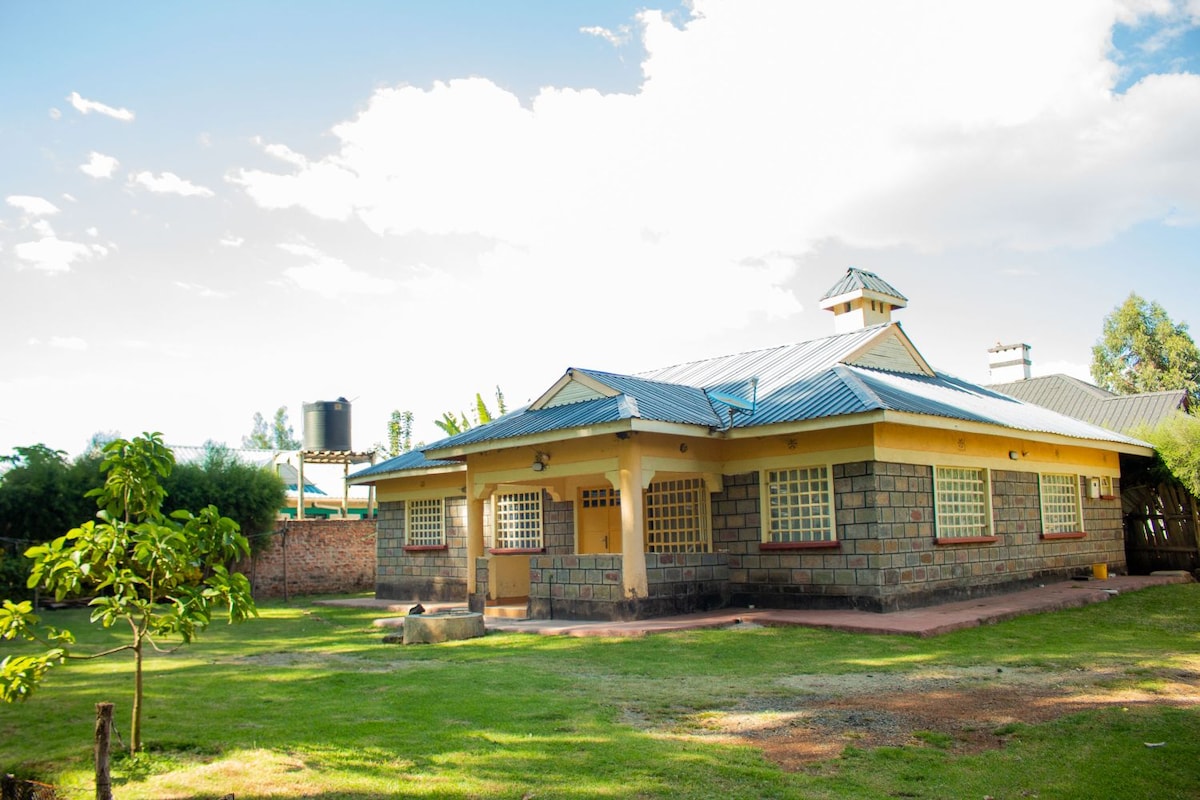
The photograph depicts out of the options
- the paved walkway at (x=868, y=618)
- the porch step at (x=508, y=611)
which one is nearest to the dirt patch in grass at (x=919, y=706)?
the paved walkway at (x=868, y=618)

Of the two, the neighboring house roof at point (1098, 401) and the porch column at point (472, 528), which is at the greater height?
the neighboring house roof at point (1098, 401)

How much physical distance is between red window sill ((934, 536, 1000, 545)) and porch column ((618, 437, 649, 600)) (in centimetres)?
439

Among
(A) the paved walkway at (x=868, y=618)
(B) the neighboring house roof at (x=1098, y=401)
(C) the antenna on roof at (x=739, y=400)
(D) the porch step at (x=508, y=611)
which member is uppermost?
(B) the neighboring house roof at (x=1098, y=401)

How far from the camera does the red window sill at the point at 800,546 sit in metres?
12.4

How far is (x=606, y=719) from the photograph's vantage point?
21.0 feet

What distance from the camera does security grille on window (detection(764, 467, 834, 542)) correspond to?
504 inches

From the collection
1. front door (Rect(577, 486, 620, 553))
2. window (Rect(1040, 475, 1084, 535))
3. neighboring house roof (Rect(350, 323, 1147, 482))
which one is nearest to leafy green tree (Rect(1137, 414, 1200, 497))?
neighboring house roof (Rect(350, 323, 1147, 482))

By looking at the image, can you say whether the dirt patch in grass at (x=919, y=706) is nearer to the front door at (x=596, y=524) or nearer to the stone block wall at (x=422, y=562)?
the front door at (x=596, y=524)

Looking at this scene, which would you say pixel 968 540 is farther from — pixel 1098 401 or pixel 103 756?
pixel 1098 401

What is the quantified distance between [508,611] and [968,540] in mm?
7338

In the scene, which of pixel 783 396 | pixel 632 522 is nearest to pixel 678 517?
pixel 632 522

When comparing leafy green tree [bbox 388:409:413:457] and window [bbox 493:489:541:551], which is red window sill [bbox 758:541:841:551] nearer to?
window [bbox 493:489:541:551]

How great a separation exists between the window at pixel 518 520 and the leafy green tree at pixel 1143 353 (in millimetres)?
29931

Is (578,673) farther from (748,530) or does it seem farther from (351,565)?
(351,565)
